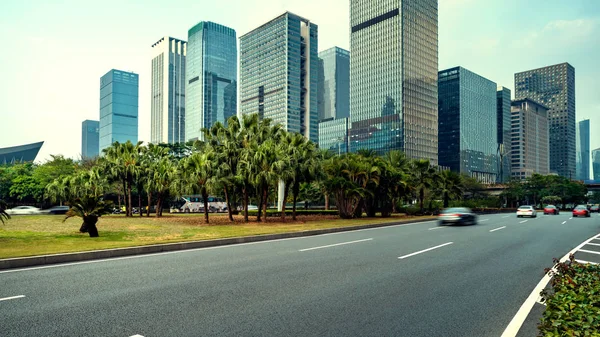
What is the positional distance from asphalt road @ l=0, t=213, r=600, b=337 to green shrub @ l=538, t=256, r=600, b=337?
668 mm

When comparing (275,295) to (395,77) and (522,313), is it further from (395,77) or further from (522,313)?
(395,77)

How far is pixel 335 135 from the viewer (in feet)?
611

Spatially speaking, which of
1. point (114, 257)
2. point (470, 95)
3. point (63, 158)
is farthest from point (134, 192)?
point (470, 95)

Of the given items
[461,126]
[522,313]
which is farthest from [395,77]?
[522,313]

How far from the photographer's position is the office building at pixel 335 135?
7059 inches

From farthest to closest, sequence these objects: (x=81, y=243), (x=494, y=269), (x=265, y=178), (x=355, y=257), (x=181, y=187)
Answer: (x=181, y=187) → (x=265, y=178) → (x=81, y=243) → (x=355, y=257) → (x=494, y=269)

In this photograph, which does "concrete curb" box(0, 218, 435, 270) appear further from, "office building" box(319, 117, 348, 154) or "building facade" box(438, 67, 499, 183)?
"building facade" box(438, 67, 499, 183)

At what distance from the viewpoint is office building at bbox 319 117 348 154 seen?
179 meters

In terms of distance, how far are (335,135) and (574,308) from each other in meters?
183

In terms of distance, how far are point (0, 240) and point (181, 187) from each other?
16506mm

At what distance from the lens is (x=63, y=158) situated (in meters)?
58.6

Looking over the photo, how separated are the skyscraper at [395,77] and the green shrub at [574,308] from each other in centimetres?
14954

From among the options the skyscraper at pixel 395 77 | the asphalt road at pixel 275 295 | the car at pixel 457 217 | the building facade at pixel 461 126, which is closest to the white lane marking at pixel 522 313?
the asphalt road at pixel 275 295

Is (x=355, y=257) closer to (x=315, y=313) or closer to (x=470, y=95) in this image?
(x=315, y=313)
